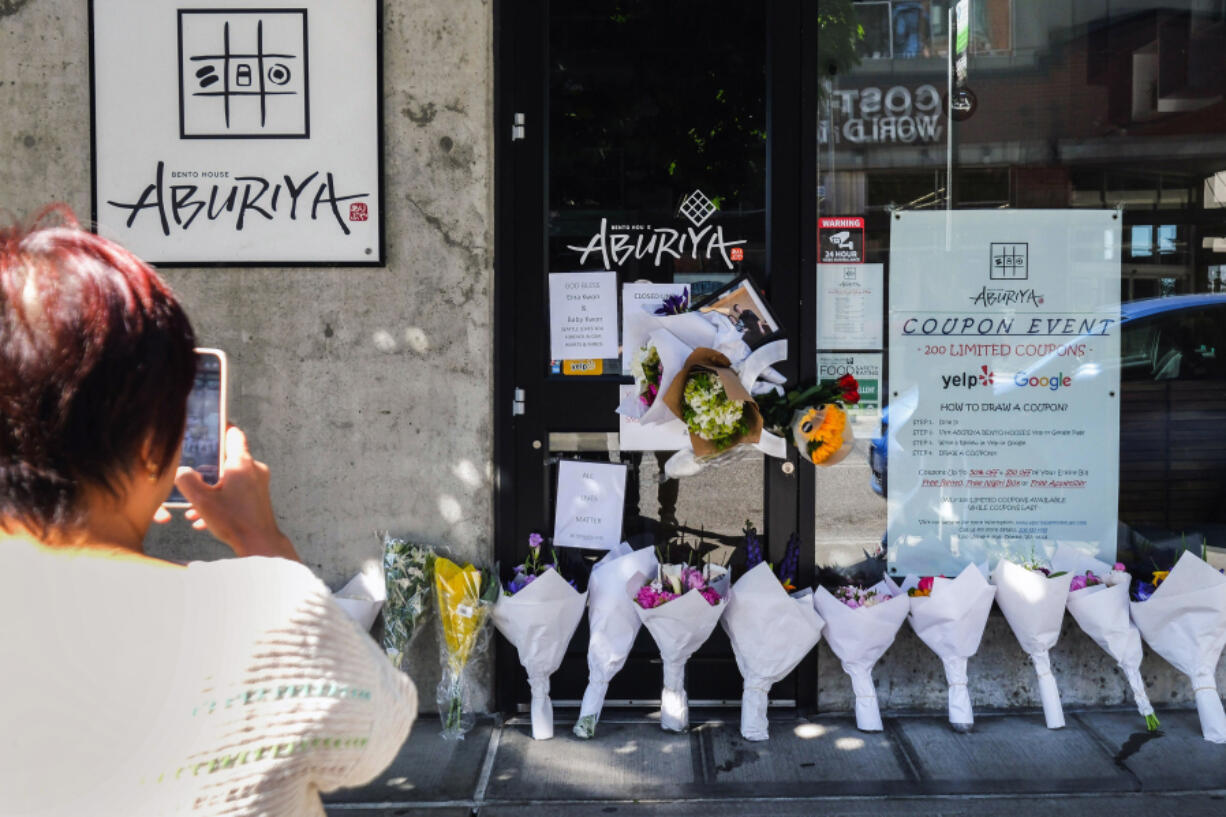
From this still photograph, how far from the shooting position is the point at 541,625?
178 inches

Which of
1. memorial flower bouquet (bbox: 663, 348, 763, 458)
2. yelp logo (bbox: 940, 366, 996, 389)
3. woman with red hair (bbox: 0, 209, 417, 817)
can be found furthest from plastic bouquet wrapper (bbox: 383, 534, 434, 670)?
woman with red hair (bbox: 0, 209, 417, 817)

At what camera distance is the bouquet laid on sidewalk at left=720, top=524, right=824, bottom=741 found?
451 cm

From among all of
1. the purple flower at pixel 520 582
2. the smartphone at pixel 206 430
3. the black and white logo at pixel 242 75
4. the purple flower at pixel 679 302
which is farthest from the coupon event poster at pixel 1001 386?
the smartphone at pixel 206 430

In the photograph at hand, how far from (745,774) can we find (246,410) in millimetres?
2454

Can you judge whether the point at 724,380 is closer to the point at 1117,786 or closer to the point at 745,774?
the point at 745,774

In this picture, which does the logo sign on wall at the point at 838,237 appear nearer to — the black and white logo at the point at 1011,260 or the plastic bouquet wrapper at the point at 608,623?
the black and white logo at the point at 1011,260

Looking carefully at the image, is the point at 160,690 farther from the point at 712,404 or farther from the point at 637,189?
the point at 637,189

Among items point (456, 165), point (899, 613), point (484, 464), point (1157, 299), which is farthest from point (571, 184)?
point (1157, 299)

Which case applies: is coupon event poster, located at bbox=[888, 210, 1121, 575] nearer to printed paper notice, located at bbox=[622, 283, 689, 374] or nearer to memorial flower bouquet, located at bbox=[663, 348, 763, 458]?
printed paper notice, located at bbox=[622, 283, 689, 374]

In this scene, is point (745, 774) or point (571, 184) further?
point (571, 184)

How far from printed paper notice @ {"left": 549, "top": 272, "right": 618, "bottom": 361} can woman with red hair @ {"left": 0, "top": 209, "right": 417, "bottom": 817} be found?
11.2 ft

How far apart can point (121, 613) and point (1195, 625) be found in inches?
171

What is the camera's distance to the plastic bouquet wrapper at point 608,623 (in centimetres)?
456

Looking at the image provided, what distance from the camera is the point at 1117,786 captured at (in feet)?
13.7
